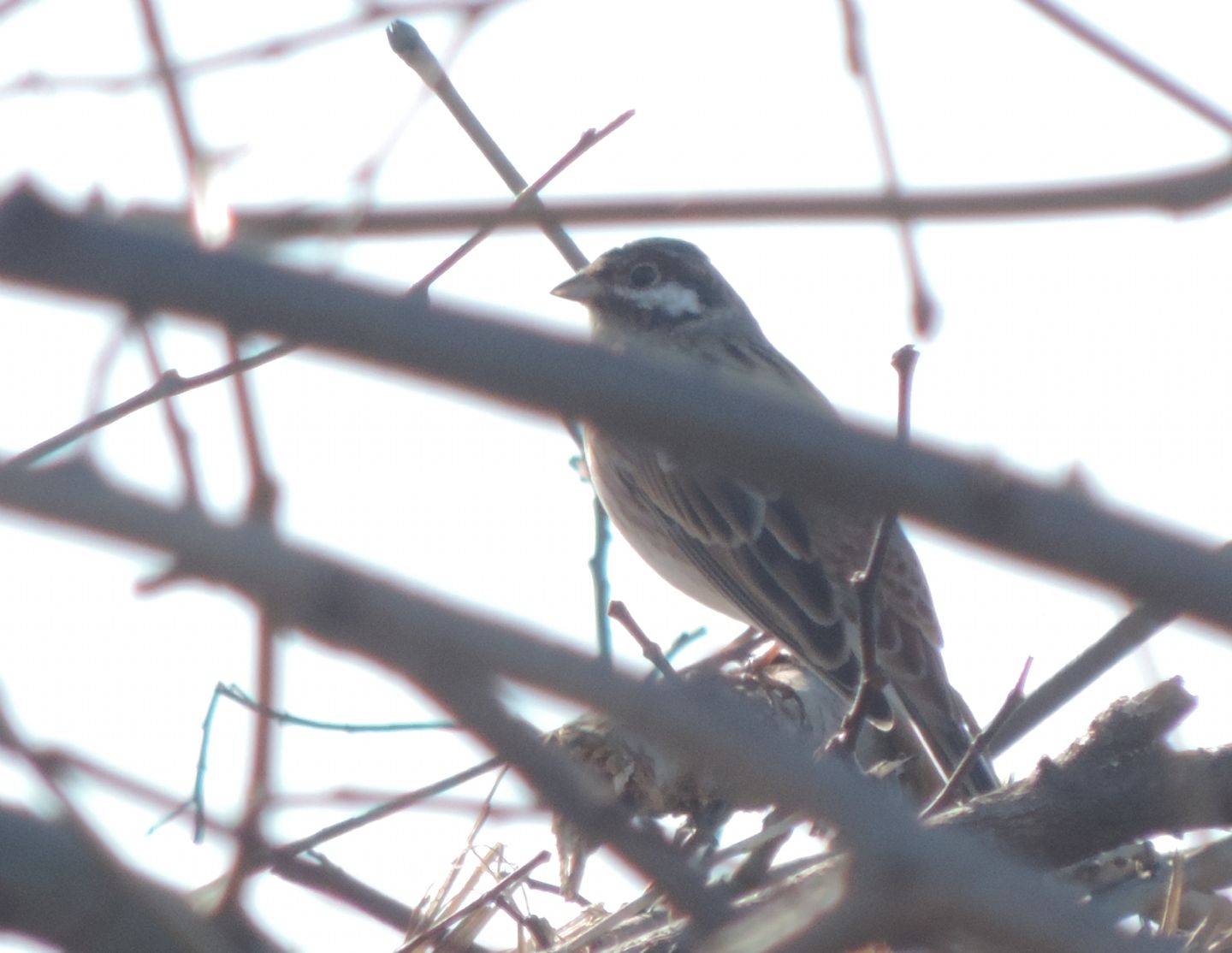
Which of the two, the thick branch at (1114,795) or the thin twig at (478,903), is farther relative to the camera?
the thick branch at (1114,795)

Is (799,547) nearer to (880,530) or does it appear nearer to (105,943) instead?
(880,530)

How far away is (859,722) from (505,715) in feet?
8.36

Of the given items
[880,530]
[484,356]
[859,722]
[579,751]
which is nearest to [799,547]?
[579,751]

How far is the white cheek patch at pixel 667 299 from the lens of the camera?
9.04 m

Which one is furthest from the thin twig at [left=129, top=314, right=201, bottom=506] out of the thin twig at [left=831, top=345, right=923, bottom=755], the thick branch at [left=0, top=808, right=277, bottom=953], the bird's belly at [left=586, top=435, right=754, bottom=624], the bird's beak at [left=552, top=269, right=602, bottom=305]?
the bird's beak at [left=552, top=269, right=602, bottom=305]

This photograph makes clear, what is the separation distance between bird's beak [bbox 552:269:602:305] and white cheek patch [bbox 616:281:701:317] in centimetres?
15

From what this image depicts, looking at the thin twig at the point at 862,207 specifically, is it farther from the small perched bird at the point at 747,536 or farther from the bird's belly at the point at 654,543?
the bird's belly at the point at 654,543

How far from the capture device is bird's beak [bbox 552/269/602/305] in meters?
8.75

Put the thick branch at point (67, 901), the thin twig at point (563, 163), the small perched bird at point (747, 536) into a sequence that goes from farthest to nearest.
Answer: the small perched bird at point (747, 536) < the thin twig at point (563, 163) < the thick branch at point (67, 901)

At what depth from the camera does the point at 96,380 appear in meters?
2.16

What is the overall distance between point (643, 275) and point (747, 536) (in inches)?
72.3

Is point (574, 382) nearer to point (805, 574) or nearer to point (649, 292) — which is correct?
point (805, 574)

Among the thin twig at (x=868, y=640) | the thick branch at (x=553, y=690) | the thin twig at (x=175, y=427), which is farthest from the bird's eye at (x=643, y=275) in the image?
the thick branch at (x=553, y=690)

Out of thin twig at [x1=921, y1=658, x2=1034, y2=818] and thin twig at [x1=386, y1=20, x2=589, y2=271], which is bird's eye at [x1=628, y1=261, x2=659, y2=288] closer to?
thin twig at [x1=386, y1=20, x2=589, y2=271]
